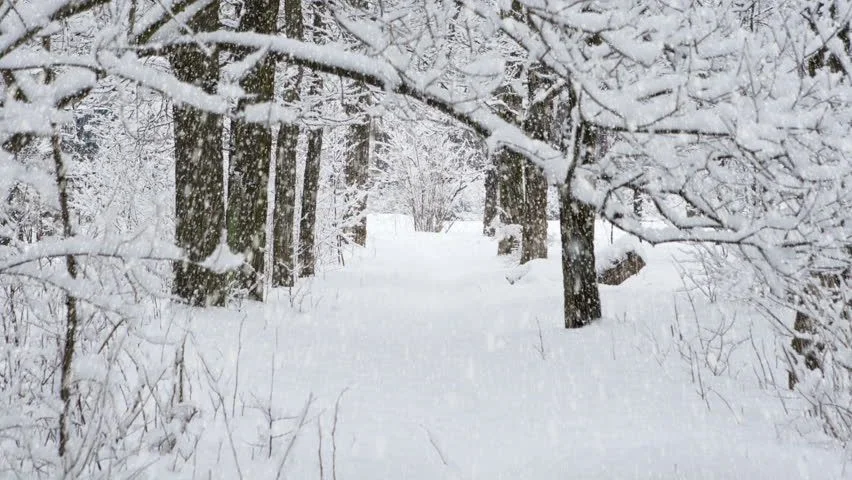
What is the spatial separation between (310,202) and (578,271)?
271 inches

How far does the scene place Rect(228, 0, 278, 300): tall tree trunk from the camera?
752 centimetres

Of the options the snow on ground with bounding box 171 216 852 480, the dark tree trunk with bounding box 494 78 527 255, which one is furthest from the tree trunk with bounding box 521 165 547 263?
the snow on ground with bounding box 171 216 852 480

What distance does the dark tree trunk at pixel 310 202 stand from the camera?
12.2m

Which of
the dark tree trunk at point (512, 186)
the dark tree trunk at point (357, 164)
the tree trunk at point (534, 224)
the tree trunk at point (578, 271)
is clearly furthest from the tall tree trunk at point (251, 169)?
the dark tree trunk at point (357, 164)

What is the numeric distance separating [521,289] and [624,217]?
20.9ft

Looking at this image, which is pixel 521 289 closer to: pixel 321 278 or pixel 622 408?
pixel 321 278

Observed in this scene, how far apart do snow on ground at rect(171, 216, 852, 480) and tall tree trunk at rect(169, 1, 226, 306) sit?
0.51 m

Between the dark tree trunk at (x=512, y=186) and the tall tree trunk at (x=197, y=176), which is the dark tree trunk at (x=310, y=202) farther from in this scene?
the tall tree trunk at (x=197, y=176)

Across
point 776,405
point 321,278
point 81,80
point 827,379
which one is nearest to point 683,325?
point 776,405

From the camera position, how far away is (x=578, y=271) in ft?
21.0

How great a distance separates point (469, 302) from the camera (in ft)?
31.1

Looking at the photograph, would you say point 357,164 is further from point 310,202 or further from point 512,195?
point 310,202

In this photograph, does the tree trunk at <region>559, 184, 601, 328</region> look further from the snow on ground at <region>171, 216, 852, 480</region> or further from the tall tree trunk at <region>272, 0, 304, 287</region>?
the tall tree trunk at <region>272, 0, 304, 287</region>

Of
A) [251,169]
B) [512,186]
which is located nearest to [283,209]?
[251,169]
